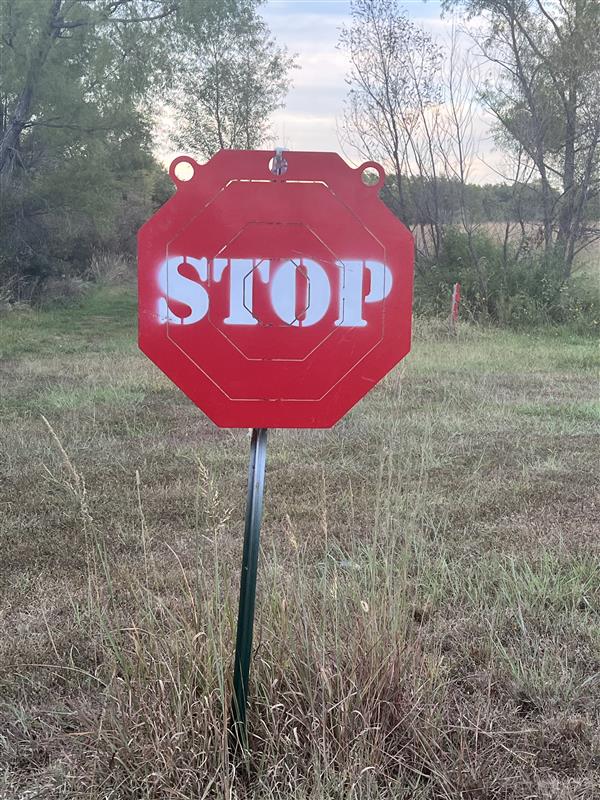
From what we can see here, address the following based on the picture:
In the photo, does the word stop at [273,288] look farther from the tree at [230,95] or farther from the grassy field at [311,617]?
the tree at [230,95]

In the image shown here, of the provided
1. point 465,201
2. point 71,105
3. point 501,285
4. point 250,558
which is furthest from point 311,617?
point 71,105

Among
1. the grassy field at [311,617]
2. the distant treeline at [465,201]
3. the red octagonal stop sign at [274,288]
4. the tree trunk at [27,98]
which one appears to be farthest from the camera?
the tree trunk at [27,98]

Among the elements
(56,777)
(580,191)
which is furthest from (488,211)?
(56,777)

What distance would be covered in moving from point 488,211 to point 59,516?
10.3 metres

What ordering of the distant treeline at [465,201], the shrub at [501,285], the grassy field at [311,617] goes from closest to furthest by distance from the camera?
the grassy field at [311,617] → the shrub at [501,285] → the distant treeline at [465,201]

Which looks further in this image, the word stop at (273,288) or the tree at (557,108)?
the tree at (557,108)

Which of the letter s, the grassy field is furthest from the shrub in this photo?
the letter s

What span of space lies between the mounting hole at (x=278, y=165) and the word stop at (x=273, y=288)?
0.58ft

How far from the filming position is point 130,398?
5.88 meters

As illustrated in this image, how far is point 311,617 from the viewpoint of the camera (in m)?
1.95

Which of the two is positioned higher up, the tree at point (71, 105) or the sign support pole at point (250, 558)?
the tree at point (71, 105)

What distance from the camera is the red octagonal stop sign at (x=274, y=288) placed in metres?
1.53

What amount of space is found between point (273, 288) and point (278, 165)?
241 millimetres

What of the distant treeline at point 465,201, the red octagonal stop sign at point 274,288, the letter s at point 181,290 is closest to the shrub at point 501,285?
the distant treeline at point 465,201
